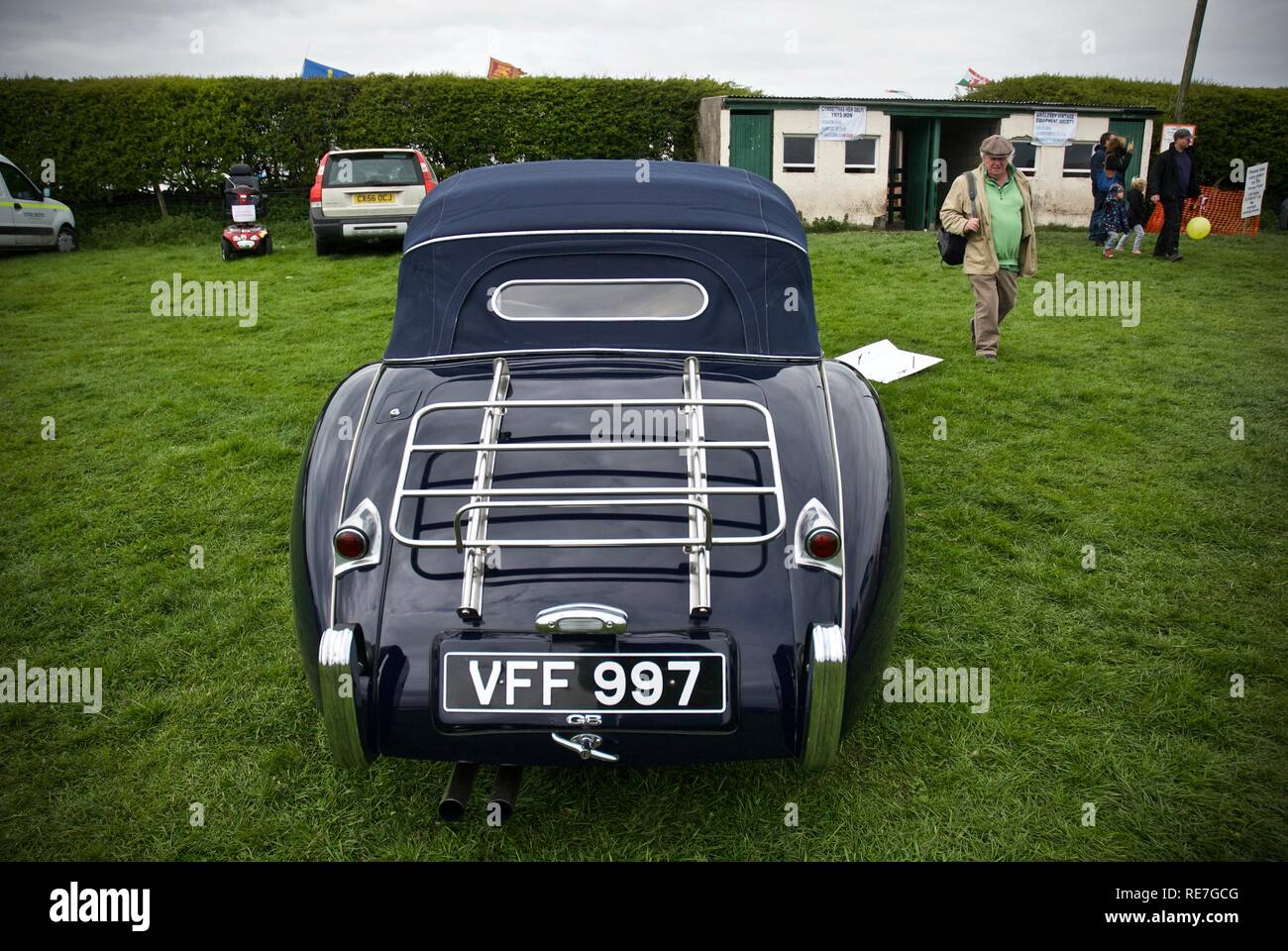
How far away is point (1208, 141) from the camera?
2111 centimetres

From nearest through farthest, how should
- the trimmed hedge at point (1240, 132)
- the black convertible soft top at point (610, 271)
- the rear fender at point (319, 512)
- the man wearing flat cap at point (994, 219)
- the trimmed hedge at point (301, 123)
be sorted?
1. the rear fender at point (319, 512)
2. the black convertible soft top at point (610, 271)
3. the man wearing flat cap at point (994, 219)
4. the trimmed hedge at point (301, 123)
5. the trimmed hedge at point (1240, 132)

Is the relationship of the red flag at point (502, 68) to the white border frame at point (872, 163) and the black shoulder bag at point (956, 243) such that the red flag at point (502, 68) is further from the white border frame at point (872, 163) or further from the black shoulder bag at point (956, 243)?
the black shoulder bag at point (956, 243)

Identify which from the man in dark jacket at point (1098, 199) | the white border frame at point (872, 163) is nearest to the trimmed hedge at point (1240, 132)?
the white border frame at point (872, 163)

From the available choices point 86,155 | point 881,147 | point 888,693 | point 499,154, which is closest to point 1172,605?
point 888,693

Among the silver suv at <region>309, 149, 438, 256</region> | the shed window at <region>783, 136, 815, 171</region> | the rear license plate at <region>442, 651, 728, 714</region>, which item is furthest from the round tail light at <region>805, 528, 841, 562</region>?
the shed window at <region>783, 136, 815, 171</region>

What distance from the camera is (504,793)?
2.62m

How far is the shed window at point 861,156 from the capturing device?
17.1m

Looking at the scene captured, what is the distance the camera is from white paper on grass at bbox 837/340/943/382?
7127mm

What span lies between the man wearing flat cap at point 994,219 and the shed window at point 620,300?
4.45 metres

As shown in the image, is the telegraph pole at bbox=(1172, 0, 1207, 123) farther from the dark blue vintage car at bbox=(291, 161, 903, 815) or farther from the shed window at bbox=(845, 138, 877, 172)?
the dark blue vintage car at bbox=(291, 161, 903, 815)

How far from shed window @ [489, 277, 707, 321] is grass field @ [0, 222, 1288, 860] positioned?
5.40 feet

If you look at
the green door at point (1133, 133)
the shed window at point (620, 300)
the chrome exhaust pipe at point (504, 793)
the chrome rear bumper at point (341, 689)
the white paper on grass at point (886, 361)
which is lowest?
the chrome exhaust pipe at point (504, 793)

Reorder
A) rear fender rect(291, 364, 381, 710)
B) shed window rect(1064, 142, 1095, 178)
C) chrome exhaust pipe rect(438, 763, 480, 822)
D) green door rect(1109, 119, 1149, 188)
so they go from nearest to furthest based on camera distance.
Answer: chrome exhaust pipe rect(438, 763, 480, 822) → rear fender rect(291, 364, 381, 710) → shed window rect(1064, 142, 1095, 178) → green door rect(1109, 119, 1149, 188)
